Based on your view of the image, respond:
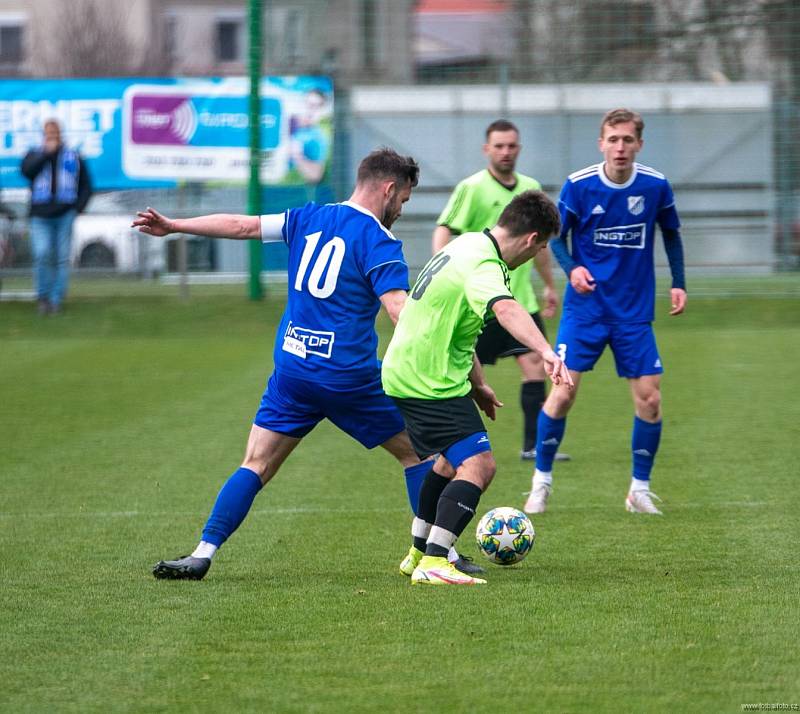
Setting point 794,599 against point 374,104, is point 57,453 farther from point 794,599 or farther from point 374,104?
point 374,104

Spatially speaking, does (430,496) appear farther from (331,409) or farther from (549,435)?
(549,435)

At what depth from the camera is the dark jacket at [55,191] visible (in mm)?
18141

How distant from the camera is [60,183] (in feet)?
59.7

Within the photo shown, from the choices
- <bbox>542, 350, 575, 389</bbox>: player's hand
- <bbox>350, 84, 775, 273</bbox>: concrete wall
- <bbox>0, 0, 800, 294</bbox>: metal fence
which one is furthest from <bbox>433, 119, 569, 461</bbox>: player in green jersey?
<bbox>350, 84, 775, 273</bbox>: concrete wall

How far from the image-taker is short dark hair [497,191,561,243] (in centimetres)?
587

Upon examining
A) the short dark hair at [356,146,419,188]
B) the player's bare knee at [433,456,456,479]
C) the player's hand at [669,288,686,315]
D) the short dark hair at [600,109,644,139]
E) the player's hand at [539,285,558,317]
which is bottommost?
the player's bare knee at [433,456,456,479]

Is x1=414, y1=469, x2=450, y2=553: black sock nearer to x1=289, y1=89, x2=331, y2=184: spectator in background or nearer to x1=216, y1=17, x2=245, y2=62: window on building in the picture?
x1=289, y1=89, x2=331, y2=184: spectator in background

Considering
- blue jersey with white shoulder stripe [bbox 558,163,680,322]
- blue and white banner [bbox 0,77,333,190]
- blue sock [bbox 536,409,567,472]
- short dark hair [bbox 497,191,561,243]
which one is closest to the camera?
short dark hair [bbox 497,191,561,243]

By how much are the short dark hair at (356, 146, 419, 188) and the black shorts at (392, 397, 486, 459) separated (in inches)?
35.8

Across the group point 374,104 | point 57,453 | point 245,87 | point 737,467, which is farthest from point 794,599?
point 374,104

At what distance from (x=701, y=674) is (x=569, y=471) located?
4.57 meters

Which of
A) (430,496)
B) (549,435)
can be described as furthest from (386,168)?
(549,435)

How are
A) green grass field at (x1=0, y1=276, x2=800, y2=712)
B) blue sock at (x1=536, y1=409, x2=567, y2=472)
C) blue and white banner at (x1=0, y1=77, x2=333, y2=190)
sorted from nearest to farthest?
green grass field at (x1=0, y1=276, x2=800, y2=712) → blue sock at (x1=536, y1=409, x2=567, y2=472) → blue and white banner at (x1=0, y1=77, x2=333, y2=190)

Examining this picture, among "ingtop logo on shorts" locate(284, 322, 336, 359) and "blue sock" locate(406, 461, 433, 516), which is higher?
"ingtop logo on shorts" locate(284, 322, 336, 359)
